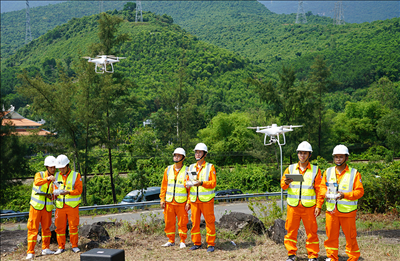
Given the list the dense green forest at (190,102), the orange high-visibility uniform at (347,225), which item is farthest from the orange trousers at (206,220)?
the dense green forest at (190,102)

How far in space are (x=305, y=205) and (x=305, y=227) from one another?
0.40 meters

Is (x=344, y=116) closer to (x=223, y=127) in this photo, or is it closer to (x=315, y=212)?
(x=223, y=127)

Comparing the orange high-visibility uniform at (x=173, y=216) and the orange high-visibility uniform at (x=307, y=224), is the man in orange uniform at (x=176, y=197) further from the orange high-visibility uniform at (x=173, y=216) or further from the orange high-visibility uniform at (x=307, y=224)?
the orange high-visibility uniform at (x=307, y=224)

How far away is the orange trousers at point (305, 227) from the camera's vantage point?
19.7 ft

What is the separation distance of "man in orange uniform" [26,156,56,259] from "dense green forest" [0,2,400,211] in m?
9.49

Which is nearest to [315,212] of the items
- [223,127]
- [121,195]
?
[121,195]

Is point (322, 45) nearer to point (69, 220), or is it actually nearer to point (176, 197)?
point (176, 197)

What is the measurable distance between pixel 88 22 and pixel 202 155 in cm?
12696

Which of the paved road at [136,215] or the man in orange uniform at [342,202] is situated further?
the paved road at [136,215]

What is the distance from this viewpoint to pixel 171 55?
97.1 metres

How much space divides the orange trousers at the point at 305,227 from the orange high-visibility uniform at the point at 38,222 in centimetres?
498

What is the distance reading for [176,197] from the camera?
23.8ft

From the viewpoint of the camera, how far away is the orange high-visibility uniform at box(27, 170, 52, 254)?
7098mm

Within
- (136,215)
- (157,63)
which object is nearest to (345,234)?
(136,215)
